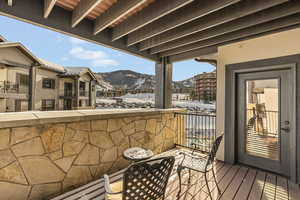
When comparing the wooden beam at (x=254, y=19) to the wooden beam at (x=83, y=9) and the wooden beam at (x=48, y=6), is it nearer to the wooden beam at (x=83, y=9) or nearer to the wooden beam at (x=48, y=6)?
the wooden beam at (x=83, y=9)

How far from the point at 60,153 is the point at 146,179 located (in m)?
1.54

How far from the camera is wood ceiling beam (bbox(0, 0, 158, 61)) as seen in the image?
1991 millimetres

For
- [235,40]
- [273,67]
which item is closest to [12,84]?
[235,40]

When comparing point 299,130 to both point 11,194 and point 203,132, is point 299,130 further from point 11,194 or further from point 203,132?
point 11,194

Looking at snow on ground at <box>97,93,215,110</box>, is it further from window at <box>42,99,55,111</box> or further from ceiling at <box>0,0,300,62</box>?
window at <box>42,99,55,111</box>

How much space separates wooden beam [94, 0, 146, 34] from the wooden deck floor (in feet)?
8.75

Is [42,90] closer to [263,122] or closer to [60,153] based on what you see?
[60,153]

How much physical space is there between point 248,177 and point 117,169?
8.19ft

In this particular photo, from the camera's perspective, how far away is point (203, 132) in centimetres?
438

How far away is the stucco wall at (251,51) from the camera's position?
257 cm

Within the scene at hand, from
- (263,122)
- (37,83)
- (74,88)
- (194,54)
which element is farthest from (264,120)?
(74,88)

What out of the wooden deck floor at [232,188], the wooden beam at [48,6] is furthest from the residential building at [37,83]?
the wooden deck floor at [232,188]

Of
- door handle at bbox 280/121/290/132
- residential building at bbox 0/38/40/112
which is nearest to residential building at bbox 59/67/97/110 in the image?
residential building at bbox 0/38/40/112

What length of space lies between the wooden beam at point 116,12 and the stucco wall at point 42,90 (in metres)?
11.6
